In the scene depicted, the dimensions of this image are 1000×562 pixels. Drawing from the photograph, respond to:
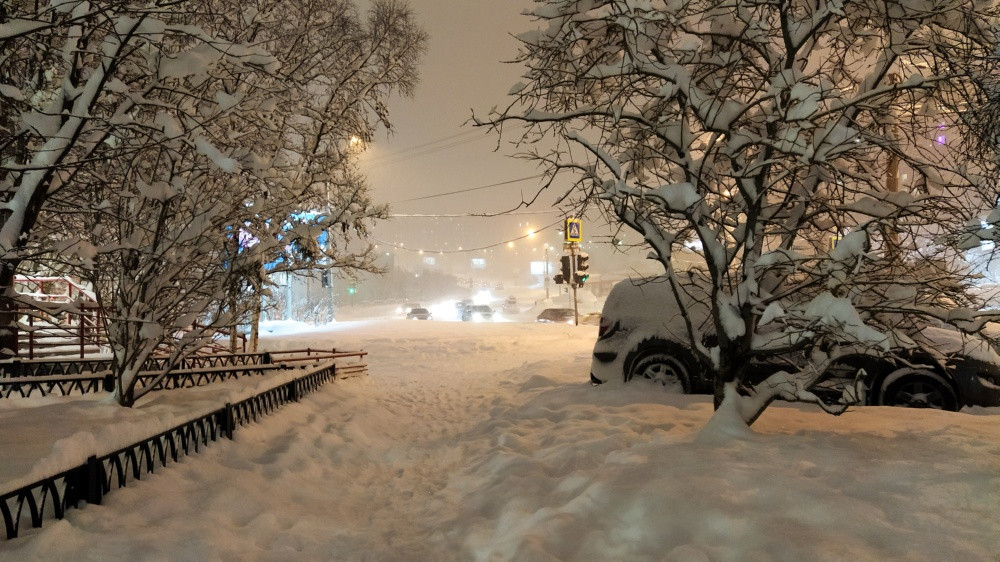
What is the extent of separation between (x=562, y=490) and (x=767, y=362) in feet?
13.4

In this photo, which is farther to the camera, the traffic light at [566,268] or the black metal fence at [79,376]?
the traffic light at [566,268]

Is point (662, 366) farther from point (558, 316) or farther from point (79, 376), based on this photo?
point (558, 316)

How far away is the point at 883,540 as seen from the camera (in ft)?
9.02

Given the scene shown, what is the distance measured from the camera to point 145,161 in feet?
23.1

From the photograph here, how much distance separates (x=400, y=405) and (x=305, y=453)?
4168mm

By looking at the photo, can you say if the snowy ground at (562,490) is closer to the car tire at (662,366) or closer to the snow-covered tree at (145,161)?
the car tire at (662,366)

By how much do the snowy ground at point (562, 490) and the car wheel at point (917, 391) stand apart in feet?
1.31

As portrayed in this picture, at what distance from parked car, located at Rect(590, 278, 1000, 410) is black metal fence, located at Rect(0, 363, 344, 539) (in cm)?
447

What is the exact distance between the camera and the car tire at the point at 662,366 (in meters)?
7.46

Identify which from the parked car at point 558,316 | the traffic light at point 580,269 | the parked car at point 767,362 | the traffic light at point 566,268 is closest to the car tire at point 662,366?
the parked car at point 767,362

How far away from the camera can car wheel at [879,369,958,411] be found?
20.5 ft

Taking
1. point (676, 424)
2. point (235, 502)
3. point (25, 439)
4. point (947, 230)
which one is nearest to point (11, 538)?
point (235, 502)

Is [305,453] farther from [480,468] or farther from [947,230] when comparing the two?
[947,230]

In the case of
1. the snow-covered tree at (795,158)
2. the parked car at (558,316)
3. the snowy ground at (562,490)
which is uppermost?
the snow-covered tree at (795,158)
